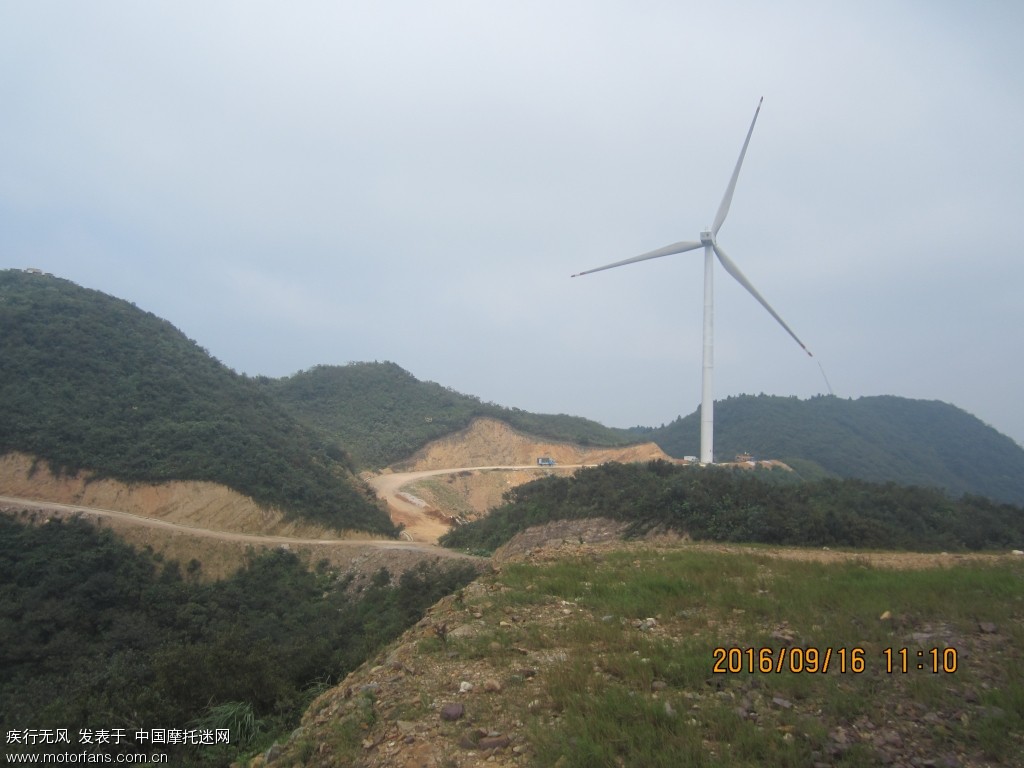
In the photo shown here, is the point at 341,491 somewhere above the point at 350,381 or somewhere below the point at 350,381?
below

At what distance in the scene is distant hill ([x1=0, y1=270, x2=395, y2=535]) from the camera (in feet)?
82.4

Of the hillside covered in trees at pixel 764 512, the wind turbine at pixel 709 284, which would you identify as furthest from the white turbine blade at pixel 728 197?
the hillside covered in trees at pixel 764 512

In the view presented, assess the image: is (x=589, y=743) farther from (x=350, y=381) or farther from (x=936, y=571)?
(x=350, y=381)

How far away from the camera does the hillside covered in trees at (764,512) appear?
17047 mm

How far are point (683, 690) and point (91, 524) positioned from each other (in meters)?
22.3

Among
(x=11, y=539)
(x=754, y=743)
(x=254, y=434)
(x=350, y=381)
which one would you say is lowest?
(x=11, y=539)

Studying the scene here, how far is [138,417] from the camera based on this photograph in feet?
91.6

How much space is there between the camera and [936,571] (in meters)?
9.88

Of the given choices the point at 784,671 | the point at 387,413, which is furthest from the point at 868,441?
the point at 784,671

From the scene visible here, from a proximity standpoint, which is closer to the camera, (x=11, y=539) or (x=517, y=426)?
(x=11, y=539)

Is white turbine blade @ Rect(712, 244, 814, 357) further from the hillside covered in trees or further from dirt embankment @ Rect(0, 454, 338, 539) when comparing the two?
dirt embankment @ Rect(0, 454, 338, 539)

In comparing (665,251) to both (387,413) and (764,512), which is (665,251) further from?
(387,413)

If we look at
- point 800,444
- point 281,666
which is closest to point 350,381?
point 800,444
